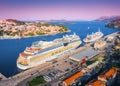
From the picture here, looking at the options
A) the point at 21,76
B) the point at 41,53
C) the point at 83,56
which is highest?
the point at 41,53

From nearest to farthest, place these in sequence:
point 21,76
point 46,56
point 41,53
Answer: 1. point 21,76
2. point 41,53
3. point 46,56

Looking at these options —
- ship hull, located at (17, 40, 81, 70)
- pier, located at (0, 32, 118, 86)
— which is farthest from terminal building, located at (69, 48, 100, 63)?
pier, located at (0, 32, 118, 86)

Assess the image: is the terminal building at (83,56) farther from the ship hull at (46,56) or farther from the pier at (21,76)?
the pier at (21,76)

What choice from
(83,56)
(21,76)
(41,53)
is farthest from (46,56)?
(21,76)

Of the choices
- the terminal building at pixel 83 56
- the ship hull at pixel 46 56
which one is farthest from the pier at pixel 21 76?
the terminal building at pixel 83 56

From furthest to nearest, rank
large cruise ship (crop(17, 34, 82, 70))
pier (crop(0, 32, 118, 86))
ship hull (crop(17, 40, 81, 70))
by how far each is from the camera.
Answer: large cruise ship (crop(17, 34, 82, 70))
ship hull (crop(17, 40, 81, 70))
pier (crop(0, 32, 118, 86))

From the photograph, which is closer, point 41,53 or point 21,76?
point 21,76

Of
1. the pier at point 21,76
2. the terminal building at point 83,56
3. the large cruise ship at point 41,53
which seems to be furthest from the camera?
the terminal building at point 83,56

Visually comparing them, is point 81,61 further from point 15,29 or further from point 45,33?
point 15,29

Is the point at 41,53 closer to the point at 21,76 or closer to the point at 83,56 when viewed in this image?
the point at 21,76

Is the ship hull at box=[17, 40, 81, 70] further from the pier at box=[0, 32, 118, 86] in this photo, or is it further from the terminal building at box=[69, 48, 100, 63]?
the terminal building at box=[69, 48, 100, 63]

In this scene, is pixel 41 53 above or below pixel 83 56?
above

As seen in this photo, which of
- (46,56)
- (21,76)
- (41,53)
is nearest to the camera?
(21,76)
